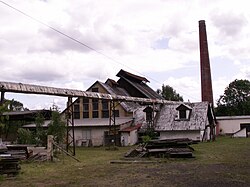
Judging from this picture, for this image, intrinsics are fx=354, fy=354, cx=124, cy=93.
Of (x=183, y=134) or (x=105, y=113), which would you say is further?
(x=105, y=113)

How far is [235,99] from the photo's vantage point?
69.2 metres

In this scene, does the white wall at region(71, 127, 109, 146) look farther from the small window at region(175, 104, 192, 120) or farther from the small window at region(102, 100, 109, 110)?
the small window at region(175, 104, 192, 120)

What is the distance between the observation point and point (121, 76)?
50688mm

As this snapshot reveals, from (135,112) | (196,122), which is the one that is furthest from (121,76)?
(196,122)

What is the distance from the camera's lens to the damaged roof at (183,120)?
120 ft

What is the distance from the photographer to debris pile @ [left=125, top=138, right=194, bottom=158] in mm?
20023

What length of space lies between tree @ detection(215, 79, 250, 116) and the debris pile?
154 ft

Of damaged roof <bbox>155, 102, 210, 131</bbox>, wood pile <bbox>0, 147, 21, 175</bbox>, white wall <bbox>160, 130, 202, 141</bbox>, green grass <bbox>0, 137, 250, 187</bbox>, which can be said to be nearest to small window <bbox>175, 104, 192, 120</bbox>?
damaged roof <bbox>155, 102, 210, 131</bbox>

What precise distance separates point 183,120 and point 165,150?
687 inches

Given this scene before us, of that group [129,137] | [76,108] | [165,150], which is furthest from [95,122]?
[165,150]

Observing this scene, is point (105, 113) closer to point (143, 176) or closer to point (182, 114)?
point (182, 114)

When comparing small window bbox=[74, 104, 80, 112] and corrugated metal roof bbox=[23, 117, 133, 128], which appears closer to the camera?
corrugated metal roof bbox=[23, 117, 133, 128]

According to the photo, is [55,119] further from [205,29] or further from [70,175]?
[205,29]

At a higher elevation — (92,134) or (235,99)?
(235,99)
